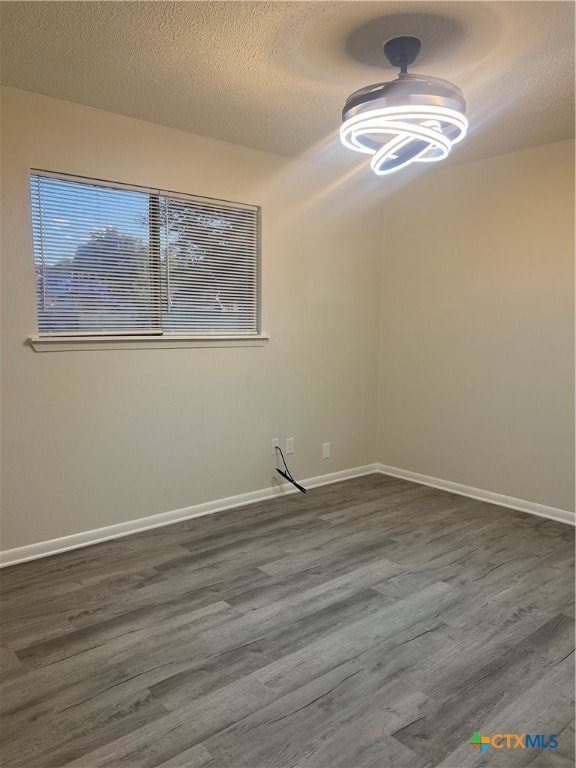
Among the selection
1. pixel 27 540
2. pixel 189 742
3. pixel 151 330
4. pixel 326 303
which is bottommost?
pixel 189 742

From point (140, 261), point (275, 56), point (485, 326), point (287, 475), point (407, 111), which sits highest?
point (275, 56)

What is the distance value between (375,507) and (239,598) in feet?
4.97

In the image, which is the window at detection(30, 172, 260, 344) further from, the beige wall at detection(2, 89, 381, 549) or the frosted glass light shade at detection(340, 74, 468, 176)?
the frosted glass light shade at detection(340, 74, 468, 176)

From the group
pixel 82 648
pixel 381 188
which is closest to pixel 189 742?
pixel 82 648

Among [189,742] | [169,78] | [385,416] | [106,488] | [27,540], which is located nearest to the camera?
[189,742]

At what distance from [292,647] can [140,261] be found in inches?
88.8

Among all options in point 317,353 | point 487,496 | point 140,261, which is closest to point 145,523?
point 140,261

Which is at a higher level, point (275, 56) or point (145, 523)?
point (275, 56)

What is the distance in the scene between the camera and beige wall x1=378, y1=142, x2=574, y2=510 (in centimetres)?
352

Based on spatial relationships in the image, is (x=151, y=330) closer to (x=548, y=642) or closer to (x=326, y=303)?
(x=326, y=303)

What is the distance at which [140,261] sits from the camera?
3223 mm

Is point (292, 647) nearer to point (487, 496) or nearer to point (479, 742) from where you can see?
point (479, 742)

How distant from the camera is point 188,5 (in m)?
1.94

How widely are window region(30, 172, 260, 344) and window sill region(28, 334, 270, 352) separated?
4 cm
